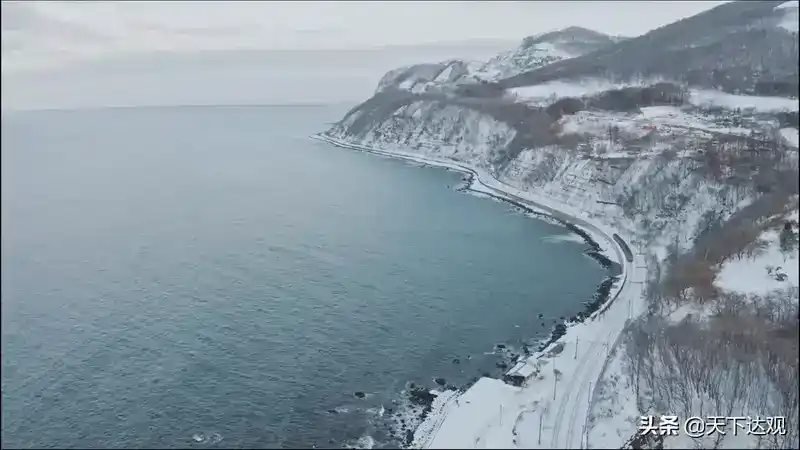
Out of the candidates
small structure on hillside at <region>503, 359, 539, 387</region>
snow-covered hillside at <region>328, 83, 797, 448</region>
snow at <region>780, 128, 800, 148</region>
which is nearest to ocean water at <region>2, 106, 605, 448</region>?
small structure on hillside at <region>503, 359, 539, 387</region>

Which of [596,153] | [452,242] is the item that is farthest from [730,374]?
[596,153]

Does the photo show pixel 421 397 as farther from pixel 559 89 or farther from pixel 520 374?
pixel 559 89

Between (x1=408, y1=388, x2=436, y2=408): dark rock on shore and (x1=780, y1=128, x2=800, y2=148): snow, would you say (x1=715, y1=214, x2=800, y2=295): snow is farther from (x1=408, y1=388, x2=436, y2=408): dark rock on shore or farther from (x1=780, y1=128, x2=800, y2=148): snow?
(x1=408, y1=388, x2=436, y2=408): dark rock on shore

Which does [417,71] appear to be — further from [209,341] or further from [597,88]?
[209,341]

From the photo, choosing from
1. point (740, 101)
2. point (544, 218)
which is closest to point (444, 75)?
point (544, 218)

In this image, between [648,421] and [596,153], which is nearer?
[648,421]
